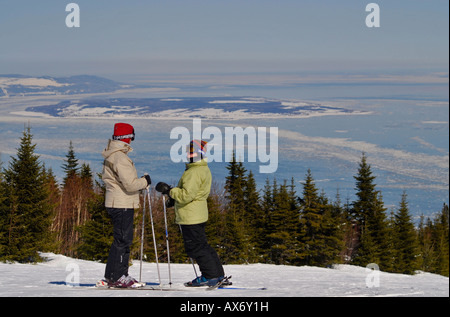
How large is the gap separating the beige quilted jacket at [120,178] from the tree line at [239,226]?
8582 mm

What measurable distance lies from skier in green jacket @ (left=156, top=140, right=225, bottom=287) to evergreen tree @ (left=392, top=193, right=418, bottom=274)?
51.2 meters

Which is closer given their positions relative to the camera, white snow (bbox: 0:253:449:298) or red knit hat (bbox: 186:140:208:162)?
white snow (bbox: 0:253:449:298)

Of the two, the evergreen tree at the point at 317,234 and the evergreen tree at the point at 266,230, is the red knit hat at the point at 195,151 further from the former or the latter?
the evergreen tree at the point at 266,230

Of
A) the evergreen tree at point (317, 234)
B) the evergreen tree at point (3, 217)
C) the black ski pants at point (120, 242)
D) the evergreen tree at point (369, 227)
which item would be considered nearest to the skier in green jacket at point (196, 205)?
the black ski pants at point (120, 242)

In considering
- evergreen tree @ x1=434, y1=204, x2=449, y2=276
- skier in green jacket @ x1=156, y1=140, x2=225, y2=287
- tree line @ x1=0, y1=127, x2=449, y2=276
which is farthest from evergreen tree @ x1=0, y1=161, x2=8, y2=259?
evergreen tree @ x1=434, y1=204, x2=449, y2=276

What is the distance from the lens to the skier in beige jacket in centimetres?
769

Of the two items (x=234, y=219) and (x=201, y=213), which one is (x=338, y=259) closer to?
Result: (x=234, y=219)

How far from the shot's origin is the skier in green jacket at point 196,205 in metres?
7.96

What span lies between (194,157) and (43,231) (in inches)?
633

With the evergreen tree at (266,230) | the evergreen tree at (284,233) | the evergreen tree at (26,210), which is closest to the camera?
the evergreen tree at (26,210)

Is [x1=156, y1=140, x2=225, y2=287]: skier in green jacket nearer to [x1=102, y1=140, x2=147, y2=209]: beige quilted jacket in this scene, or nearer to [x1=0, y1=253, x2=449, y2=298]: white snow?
[x1=0, y1=253, x2=449, y2=298]: white snow

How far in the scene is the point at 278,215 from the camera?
47469 millimetres
